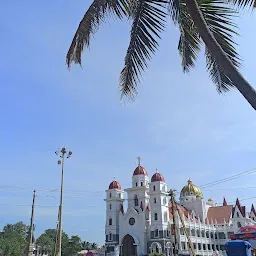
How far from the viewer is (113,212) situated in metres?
70.1

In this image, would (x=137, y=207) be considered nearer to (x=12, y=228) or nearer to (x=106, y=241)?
(x=106, y=241)

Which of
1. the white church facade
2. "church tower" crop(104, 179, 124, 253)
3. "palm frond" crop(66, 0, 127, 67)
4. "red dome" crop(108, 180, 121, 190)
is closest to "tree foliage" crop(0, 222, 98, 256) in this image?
"church tower" crop(104, 179, 124, 253)

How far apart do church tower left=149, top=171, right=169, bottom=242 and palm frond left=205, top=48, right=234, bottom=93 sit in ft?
190

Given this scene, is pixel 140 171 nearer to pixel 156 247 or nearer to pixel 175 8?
pixel 156 247

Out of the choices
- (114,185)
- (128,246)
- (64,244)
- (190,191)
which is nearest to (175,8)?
(128,246)

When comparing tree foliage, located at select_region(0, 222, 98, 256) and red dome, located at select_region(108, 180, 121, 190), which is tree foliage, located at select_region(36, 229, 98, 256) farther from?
red dome, located at select_region(108, 180, 121, 190)

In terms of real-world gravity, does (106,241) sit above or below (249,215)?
below

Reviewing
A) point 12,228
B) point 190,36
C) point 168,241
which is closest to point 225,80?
point 190,36

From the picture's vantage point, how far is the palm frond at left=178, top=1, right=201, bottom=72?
6.90 meters

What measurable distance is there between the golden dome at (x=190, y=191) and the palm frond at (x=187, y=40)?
74.1 metres

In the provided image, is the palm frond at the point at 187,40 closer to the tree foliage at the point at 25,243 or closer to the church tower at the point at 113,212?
the tree foliage at the point at 25,243

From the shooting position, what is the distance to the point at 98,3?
21.1ft

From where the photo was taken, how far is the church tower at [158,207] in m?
62.4

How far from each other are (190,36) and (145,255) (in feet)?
197
